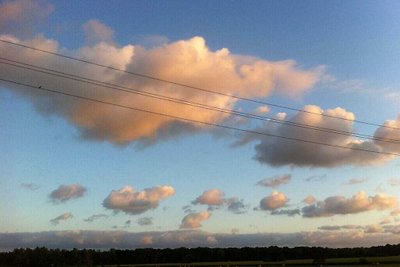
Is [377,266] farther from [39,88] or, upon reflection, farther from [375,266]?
[39,88]

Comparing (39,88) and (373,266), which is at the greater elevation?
(39,88)

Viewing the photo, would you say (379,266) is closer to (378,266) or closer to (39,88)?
(378,266)

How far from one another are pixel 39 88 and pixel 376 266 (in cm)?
15420

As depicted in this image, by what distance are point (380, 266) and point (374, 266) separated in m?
4.18

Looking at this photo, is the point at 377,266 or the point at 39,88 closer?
the point at 39,88

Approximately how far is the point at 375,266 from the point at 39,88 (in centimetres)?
15561

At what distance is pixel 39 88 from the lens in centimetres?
5603

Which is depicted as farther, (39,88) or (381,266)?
(381,266)

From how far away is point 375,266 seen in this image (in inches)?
7160

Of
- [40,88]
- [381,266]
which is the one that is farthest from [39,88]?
[381,266]

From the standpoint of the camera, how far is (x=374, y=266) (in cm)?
18300

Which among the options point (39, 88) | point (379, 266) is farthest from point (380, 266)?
point (39, 88)

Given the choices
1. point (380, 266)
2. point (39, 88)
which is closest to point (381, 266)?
point (380, 266)

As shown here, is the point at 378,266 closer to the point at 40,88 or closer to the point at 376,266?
the point at 376,266
